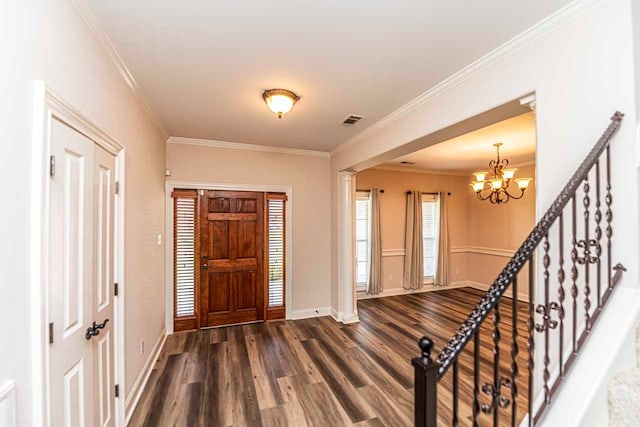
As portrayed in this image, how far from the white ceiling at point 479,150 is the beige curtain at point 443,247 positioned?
84cm

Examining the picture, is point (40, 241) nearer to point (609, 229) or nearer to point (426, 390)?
point (426, 390)

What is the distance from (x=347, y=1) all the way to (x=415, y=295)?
19.0 ft

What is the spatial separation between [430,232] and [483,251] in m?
1.35

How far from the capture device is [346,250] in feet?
14.2

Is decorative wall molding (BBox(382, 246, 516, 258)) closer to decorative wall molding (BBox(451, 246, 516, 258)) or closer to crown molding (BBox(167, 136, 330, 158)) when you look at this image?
decorative wall molding (BBox(451, 246, 516, 258))

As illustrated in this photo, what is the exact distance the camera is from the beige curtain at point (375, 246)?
5750 mm

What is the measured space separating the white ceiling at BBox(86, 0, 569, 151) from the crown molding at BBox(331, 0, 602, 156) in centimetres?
4

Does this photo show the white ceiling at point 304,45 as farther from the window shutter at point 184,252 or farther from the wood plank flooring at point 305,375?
the wood plank flooring at point 305,375

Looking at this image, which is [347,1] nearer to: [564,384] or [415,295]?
[564,384]

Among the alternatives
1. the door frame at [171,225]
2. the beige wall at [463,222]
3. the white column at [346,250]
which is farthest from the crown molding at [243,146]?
the beige wall at [463,222]

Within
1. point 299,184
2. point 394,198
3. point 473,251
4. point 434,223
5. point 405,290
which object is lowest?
point 405,290

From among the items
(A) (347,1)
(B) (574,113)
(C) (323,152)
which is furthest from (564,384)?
(C) (323,152)

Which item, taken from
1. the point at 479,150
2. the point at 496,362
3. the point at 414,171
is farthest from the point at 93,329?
the point at 414,171

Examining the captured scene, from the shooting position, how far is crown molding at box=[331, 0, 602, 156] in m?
1.48
